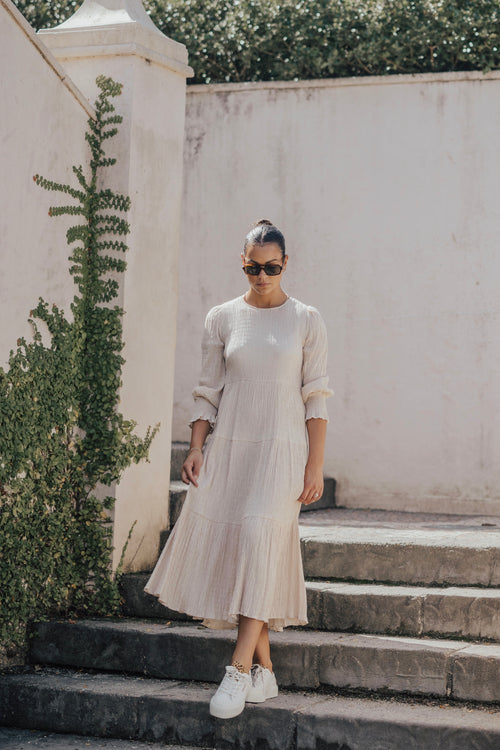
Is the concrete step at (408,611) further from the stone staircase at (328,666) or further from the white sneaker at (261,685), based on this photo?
the white sneaker at (261,685)

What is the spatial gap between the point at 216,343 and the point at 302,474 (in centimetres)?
72

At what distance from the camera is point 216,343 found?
454 cm

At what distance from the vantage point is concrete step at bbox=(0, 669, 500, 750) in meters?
4.05

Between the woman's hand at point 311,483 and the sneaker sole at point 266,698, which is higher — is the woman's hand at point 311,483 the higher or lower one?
the higher one

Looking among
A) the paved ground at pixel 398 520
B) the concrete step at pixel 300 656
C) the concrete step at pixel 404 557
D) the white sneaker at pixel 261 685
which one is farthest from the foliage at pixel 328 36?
the white sneaker at pixel 261 685

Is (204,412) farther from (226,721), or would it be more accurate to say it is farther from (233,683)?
(226,721)

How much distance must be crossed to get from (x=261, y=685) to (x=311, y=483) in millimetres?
894

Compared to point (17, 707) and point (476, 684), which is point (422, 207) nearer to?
point (476, 684)

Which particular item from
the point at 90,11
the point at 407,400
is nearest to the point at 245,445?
the point at 90,11

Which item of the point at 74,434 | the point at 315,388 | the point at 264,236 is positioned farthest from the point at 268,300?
the point at 74,434

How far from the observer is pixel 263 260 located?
430cm

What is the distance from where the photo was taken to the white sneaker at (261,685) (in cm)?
426

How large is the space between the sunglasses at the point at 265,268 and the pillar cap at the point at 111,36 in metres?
1.91

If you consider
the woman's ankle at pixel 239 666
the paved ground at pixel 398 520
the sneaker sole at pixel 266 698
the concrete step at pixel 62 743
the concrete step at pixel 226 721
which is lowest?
the concrete step at pixel 62 743
